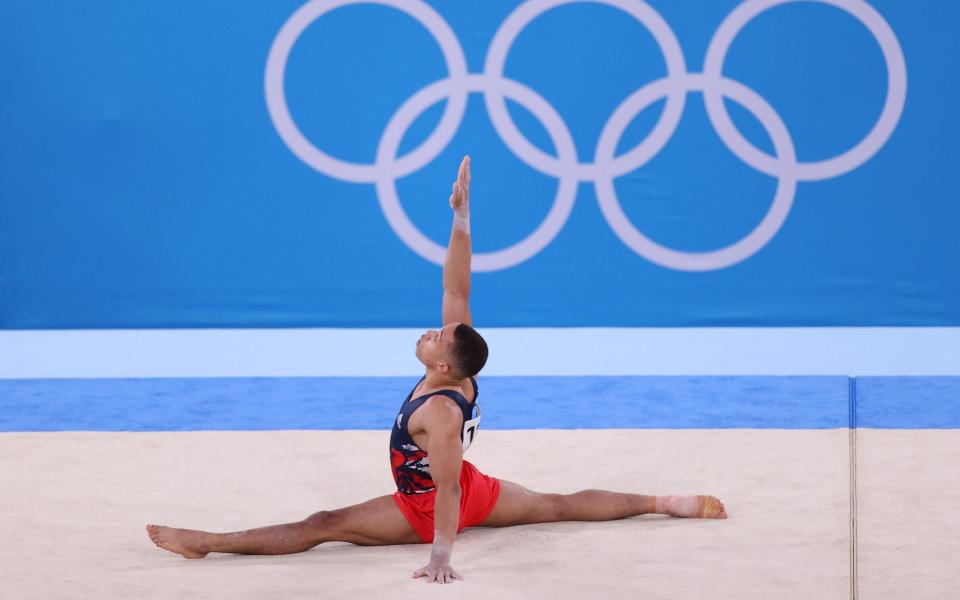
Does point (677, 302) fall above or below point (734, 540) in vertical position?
above

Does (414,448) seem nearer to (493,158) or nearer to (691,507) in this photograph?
(691,507)

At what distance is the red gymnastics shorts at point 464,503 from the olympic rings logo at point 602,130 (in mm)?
4761

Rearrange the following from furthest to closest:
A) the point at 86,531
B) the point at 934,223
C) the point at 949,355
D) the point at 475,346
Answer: the point at 934,223 → the point at 949,355 → the point at 86,531 → the point at 475,346

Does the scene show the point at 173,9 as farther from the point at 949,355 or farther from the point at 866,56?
the point at 949,355

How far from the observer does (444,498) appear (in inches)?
187

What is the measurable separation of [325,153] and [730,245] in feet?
10.0

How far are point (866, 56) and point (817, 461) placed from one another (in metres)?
4.28

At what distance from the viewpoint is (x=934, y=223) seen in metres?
9.74

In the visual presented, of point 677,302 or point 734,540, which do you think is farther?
point 677,302

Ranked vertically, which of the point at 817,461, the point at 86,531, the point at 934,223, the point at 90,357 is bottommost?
the point at 86,531

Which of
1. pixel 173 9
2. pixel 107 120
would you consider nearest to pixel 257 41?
pixel 173 9

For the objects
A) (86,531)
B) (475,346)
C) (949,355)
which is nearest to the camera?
(475,346)

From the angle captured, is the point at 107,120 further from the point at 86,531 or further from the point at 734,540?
the point at 734,540

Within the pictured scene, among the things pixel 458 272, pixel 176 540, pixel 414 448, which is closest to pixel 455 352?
pixel 414 448
